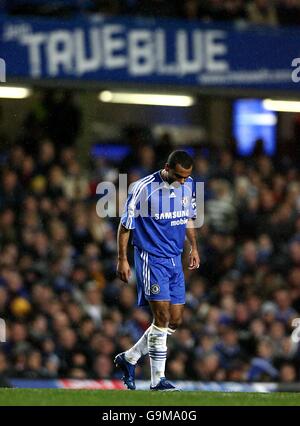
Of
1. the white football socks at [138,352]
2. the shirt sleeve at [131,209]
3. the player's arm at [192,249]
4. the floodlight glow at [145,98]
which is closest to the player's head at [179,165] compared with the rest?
the shirt sleeve at [131,209]

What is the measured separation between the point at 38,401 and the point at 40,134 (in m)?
9.74

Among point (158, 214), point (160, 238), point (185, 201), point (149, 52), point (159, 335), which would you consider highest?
point (149, 52)

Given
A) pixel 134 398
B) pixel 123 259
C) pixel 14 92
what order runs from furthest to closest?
1. pixel 14 92
2. pixel 123 259
3. pixel 134 398

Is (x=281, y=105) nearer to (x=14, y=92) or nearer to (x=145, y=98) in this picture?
(x=145, y=98)

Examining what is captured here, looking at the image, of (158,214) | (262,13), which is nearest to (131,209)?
(158,214)

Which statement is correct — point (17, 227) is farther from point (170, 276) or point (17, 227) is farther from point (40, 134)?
point (170, 276)

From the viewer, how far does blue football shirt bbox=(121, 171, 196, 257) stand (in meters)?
10.6

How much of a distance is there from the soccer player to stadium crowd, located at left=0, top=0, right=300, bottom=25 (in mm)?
8694

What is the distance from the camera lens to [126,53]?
1945cm

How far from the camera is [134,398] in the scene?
10.2 m

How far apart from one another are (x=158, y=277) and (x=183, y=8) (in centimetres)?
988

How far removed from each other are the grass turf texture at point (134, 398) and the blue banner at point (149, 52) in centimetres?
873

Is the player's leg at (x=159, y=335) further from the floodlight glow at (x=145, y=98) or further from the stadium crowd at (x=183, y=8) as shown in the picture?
the floodlight glow at (x=145, y=98)
